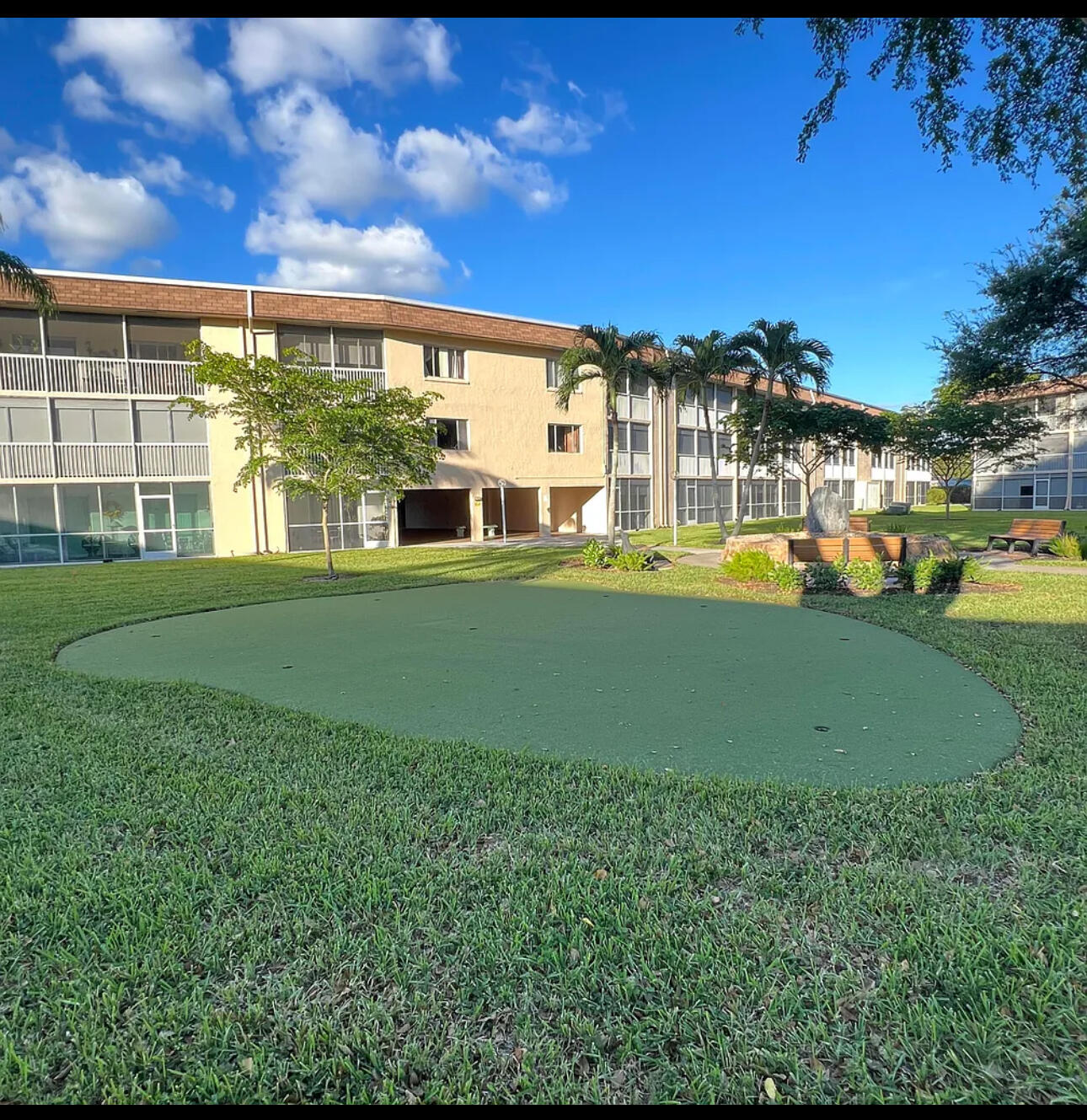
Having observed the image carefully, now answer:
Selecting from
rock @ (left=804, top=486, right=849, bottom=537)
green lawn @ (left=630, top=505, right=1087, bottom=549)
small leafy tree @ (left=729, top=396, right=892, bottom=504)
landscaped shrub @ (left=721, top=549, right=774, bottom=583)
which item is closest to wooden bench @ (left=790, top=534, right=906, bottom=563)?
landscaped shrub @ (left=721, top=549, right=774, bottom=583)

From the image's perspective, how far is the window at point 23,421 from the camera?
20406 millimetres

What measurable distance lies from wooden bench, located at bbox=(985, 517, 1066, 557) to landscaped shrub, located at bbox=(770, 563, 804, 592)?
861 centimetres

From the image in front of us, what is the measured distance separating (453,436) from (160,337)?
10.6m

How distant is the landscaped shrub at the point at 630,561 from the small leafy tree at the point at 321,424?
5.82 m

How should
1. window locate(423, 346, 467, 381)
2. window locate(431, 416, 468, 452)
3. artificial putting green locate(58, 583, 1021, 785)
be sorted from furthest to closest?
window locate(431, 416, 468, 452) → window locate(423, 346, 467, 381) → artificial putting green locate(58, 583, 1021, 785)

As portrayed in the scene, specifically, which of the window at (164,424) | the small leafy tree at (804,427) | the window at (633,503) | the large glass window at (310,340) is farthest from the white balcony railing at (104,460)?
the small leafy tree at (804,427)

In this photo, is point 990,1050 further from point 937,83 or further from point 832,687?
point 937,83

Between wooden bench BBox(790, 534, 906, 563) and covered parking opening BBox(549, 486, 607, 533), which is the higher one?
covered parking opening BBox(549, 486, 607, 533)

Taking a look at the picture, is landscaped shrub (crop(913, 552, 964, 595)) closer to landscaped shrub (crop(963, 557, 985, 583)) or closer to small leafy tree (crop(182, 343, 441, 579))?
landscaped shrub (crop(963, 557, 985, 583))

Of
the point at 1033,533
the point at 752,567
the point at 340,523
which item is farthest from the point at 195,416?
the point at 1033,533

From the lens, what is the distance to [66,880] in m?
2.79

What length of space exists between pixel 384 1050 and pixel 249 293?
79.1 feet

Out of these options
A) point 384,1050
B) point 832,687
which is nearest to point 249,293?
point 832,687

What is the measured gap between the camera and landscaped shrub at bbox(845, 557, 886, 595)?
11148 mm
